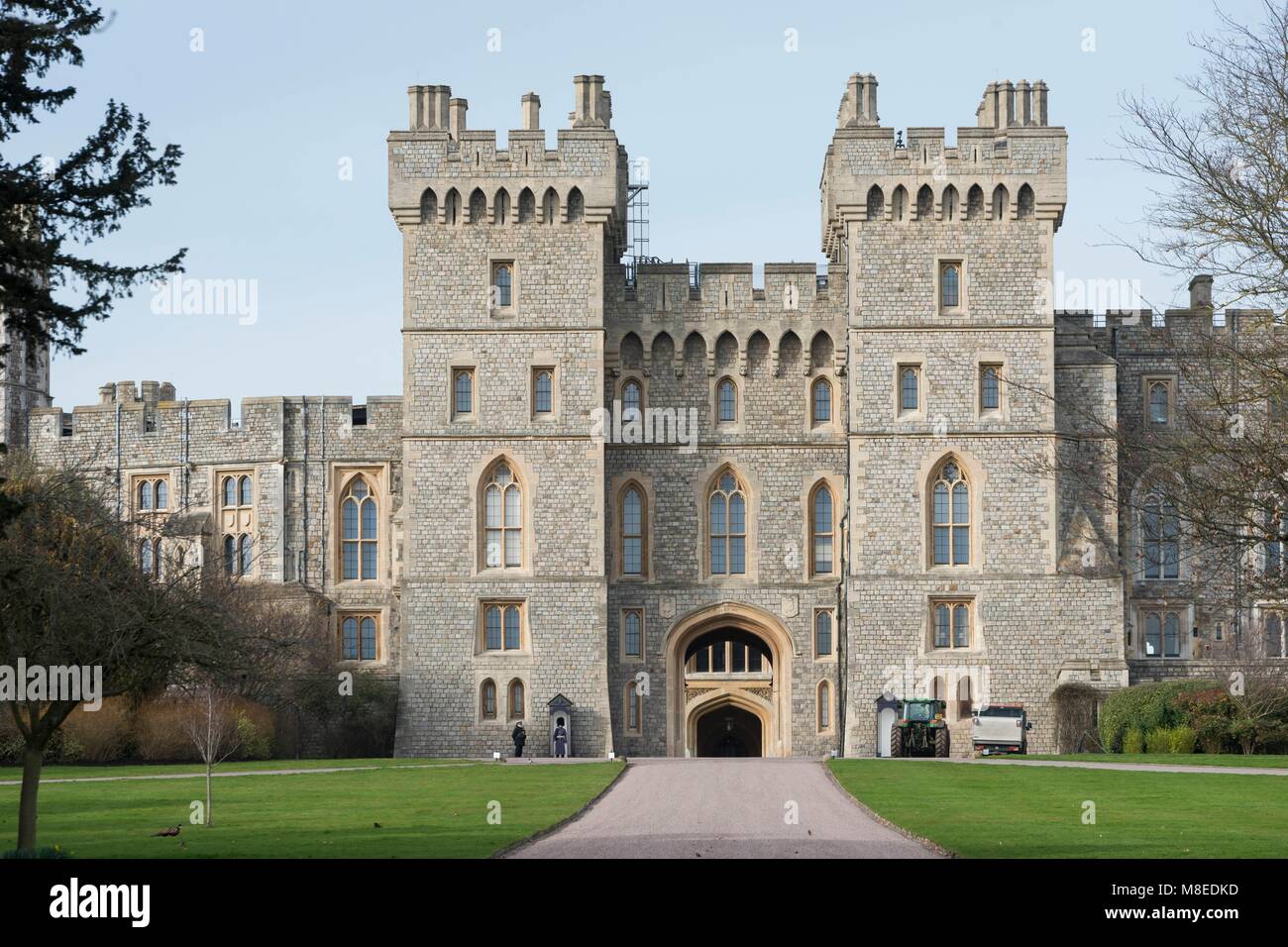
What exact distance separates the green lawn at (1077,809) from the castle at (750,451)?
375 inches

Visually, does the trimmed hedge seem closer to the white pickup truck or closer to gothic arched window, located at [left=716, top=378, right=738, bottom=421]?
the white pickup truck

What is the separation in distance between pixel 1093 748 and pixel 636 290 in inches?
602

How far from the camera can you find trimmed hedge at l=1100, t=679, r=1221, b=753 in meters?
43.1

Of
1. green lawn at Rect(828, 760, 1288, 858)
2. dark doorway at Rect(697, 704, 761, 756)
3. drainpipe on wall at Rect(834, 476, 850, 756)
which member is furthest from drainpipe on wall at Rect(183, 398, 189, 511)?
green lawn at Rect(828, 760, 1288, 858)

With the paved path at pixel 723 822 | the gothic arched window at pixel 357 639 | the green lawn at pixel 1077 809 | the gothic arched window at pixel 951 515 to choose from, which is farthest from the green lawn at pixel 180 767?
the gothic arched window at pixel 951 515

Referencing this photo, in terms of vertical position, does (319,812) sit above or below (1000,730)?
below

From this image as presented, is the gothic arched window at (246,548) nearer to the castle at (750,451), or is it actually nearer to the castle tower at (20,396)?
the castle at (750,451)

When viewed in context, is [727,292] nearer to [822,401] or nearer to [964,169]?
[822,401]

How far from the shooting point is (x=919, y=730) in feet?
146

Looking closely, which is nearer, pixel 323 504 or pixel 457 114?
pixel 457 114

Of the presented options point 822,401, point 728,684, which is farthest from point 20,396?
point 822,401

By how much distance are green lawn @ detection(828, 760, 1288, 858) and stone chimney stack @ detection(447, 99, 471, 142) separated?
1943 cm

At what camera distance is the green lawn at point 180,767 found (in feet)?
126

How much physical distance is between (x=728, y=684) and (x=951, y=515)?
31.4ft
